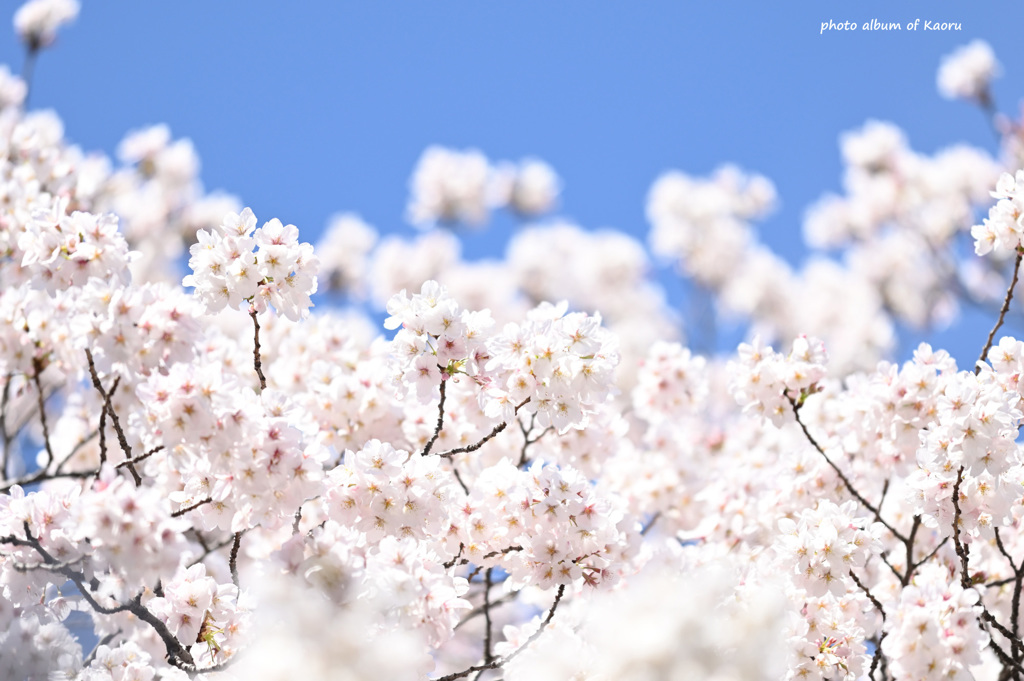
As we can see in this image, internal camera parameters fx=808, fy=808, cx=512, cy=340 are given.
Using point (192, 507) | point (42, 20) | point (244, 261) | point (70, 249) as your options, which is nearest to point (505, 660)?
point (192, 507)

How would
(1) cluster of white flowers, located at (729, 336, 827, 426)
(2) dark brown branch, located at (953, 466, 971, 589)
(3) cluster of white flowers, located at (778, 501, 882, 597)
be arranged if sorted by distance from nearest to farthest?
(2) dark brown branch, located at (953, 466, 971, 589), (3) cluster of white flowers, located at (778, 501, 882, 597), (1) cluster of white flowers, located at (729, 336, 827, 426)

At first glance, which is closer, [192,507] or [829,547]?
[192,507]

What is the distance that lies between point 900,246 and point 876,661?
647 inches

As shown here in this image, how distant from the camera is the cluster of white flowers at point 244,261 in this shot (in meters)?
3.52

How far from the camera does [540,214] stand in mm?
19281

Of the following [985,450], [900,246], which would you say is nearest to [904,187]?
[900,246]

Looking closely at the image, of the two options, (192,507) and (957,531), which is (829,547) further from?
(192,507)

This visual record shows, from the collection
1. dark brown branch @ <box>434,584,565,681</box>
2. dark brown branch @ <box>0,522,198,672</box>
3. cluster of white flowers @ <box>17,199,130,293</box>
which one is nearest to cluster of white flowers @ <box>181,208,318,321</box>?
cluster of white flowers @ <box>17,199,130,293</box>

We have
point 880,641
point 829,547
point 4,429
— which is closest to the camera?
point 829,547

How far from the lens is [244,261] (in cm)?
352

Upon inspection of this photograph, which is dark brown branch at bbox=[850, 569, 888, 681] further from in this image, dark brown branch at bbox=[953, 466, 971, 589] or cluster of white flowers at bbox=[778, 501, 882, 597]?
dark brown branch at bbox=[953, 466, 971, 589]

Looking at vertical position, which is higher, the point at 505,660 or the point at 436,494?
the point at 436,494

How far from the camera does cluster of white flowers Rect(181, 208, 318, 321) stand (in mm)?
3523

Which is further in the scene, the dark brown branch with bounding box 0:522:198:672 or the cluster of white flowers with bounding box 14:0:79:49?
the cluster of white flowers with bounding box 14:0:79:49
